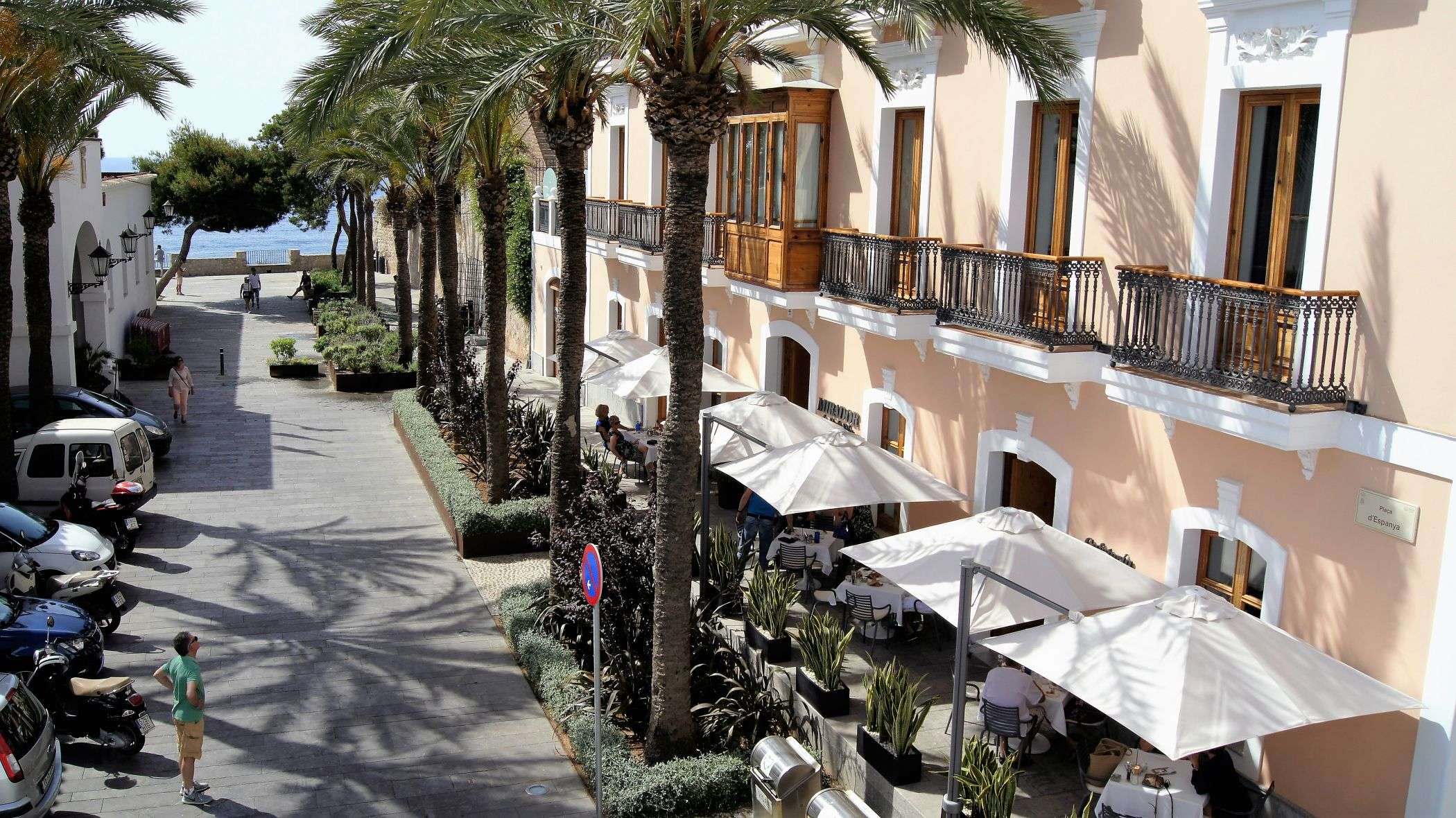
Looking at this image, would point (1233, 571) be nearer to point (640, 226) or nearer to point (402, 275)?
point (640, 226)

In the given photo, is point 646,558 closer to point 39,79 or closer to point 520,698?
point 520,698

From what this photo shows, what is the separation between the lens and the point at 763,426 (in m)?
16.0

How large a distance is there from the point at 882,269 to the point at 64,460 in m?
12.8

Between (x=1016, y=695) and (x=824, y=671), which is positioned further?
(x=824, y=671)

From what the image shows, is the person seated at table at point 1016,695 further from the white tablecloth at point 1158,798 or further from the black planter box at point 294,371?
the black planter box at point 294,371

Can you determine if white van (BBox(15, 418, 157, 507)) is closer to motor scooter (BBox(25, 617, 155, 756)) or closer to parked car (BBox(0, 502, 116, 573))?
parked car (BBox(0, 502, 116, 573))

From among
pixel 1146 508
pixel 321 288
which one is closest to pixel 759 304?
pixel 1146 508

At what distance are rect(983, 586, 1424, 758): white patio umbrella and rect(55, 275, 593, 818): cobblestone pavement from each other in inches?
177

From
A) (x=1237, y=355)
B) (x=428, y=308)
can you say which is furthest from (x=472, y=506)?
(x=1237, y=355)

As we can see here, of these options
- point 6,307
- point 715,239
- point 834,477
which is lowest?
point 834,477

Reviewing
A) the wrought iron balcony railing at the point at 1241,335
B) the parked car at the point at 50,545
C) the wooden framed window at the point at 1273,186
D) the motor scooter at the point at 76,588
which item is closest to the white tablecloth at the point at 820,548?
the wrought iron balcony railing at the point at 1241,335

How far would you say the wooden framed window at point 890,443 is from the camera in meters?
16.2

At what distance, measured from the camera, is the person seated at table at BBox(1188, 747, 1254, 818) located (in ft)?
30.3

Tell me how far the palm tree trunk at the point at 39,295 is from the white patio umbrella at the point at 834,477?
1259 cm
